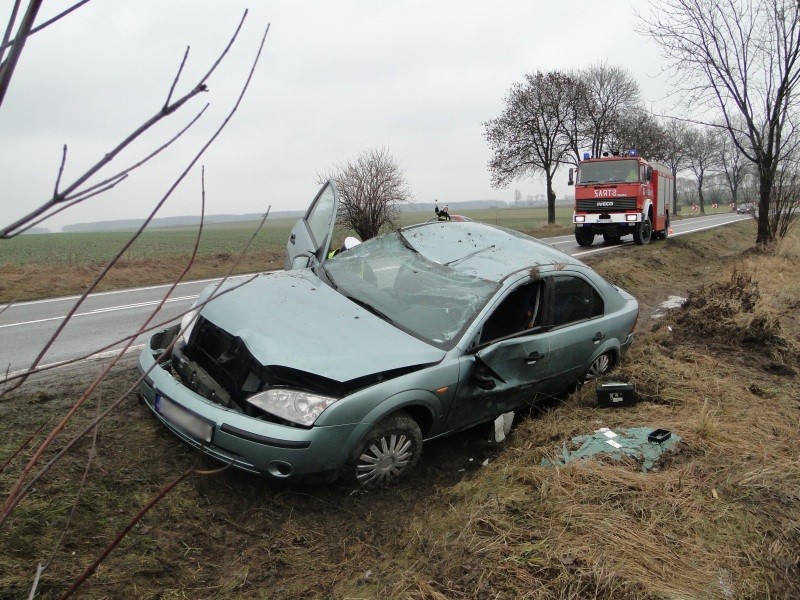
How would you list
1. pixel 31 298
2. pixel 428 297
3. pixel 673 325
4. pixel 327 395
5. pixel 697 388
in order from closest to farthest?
pixel 327 395
pixel 428 297
pixel 697 388
pixel 673 325
pixel 31 298

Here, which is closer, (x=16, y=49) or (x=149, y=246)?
(x=16, y=49)

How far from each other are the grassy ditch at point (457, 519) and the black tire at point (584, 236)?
15.1m

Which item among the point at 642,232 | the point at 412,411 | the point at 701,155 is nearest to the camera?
the point at 412,411

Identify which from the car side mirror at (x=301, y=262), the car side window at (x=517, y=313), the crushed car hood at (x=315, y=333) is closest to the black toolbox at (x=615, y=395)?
the car side window at (x=517, y=313)

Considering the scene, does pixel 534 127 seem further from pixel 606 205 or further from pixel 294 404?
pixel 294 404

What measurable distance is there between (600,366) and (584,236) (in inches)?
592

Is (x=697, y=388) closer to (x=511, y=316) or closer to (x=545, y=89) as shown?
(x=511, y=316)

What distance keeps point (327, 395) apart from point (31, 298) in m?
9.46

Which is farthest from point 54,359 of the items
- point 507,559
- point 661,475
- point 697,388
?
point 697,388

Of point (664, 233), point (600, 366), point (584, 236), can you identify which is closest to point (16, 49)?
point (600, 366)

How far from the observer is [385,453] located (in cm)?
337

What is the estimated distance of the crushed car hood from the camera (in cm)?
319

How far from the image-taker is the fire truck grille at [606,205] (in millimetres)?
17453

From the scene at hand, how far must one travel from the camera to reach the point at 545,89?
107ft
